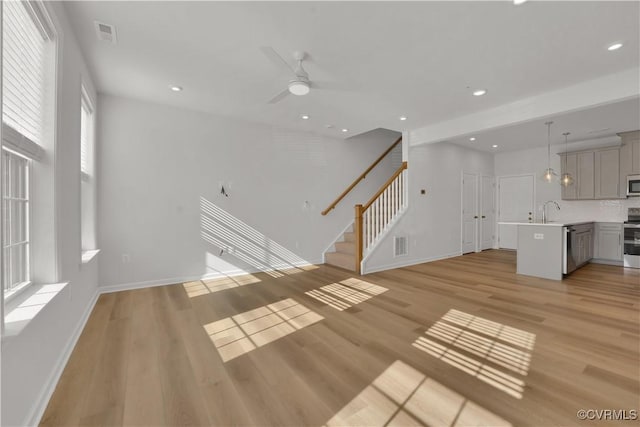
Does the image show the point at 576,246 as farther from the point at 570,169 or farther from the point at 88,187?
the point at 88,187

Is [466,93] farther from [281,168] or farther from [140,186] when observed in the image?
[140,186]

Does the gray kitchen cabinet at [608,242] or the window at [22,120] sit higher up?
the window at [22,120]

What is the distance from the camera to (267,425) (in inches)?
64.1

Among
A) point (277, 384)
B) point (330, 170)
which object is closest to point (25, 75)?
point (277, 384)

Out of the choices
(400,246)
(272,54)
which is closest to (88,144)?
(272,54)

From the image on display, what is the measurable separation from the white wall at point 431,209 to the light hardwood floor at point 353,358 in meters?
1.80

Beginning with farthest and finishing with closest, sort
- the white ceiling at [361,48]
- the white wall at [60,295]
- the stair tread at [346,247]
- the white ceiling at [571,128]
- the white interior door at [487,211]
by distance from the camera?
the white interior door at [487,211]
the stair tread at [346,247]
the white ceiling at [571,128]
the white ceiling at [361,48]
the white wall at [60,295]

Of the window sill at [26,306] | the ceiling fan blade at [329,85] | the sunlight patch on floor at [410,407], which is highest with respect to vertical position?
the ceiling fan blade at [329,85]

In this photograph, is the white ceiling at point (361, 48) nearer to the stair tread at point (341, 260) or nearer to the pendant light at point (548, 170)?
the pendant light at point (548, 170)

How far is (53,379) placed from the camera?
6.52ft

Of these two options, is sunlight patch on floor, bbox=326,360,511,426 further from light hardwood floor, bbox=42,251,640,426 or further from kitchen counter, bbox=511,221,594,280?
kitchen counter, bbox=511,221,594,280

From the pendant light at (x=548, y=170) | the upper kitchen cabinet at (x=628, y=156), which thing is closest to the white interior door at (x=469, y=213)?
the pendant light at (x=548, y=170)

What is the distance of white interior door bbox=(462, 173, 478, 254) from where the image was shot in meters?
7.37

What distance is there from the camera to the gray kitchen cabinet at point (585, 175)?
254 inches
